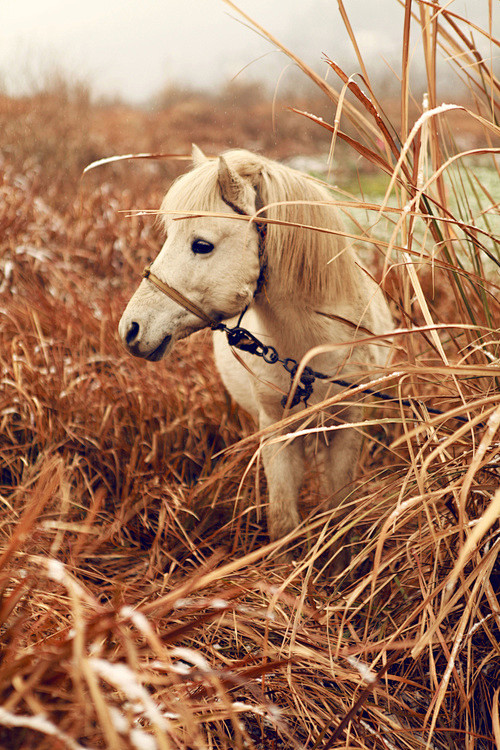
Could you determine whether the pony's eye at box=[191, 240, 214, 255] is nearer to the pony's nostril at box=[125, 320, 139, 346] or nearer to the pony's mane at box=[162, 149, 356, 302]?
the pony's mane at box=[162, 149, 356, 302]

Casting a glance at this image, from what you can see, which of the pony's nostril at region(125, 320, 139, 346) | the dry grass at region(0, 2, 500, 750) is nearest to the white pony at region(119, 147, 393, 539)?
the pony's nostril at region(125, 320, 139, 346)

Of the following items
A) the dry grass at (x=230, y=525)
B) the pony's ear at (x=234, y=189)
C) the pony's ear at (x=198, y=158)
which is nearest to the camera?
the dry grass at (x=230, y=525)

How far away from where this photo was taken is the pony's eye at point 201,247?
1.76 metres

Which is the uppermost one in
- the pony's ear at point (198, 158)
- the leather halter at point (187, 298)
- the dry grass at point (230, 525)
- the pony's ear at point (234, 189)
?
the pony's ear at point (198, 158)

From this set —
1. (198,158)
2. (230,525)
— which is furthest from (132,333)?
(230,525)

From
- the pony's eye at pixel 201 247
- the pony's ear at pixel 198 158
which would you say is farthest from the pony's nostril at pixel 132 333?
the pony's ear at pixel 198 158

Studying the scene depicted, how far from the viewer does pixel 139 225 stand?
497 cm

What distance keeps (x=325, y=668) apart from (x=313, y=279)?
110 cm

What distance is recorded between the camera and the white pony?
176 cm

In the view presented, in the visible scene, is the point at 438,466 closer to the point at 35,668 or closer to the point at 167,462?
the point at 35,668

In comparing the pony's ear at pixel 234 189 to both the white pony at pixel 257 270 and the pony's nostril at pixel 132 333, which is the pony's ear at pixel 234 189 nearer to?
the white pony at pixel 257 270

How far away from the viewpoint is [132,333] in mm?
1770

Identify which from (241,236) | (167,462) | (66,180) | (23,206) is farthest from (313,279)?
(66,180)

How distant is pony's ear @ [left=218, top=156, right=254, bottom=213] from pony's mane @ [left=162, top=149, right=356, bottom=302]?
3 centimetres
